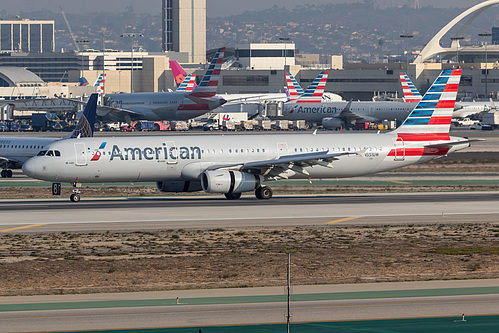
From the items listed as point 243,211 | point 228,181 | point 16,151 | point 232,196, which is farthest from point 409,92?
point 243,211

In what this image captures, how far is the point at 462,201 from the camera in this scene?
5288cm

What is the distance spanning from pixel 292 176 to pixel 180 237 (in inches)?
697

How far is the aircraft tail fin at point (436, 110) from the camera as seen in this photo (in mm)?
58656

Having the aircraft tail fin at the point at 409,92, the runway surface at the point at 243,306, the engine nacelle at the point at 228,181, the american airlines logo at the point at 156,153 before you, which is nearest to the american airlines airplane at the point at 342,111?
the aircraft tail fin at the point at 409,92

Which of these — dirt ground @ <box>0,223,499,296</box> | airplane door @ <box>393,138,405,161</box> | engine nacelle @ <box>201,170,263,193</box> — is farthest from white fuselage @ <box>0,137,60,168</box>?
dirt ground @ <box>0,223,499,296</box>

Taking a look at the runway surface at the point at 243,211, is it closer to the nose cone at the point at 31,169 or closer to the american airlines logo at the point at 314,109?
the nose cone at the point at 31,169

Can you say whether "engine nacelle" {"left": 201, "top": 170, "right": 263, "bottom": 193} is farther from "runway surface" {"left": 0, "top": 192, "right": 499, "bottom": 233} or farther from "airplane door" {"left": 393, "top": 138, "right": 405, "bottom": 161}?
"airplane door" {"left": 393, "top": 138, "right": 405, "bottom": 161}

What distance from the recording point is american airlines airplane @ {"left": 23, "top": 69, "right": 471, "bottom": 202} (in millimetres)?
51656

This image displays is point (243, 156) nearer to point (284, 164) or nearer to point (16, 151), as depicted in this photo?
point (284, 164)

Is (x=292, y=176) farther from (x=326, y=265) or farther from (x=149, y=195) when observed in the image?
(x=326, y=265)

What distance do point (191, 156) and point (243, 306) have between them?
28.5 metres

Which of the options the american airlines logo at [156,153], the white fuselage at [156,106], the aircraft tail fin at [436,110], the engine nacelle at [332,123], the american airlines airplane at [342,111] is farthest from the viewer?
the american airlines airplane at [342,111]

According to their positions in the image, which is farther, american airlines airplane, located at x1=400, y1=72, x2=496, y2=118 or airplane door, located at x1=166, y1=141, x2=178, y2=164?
american airlines airplane, located at x1=400, y1=72, x2=496, y2=118

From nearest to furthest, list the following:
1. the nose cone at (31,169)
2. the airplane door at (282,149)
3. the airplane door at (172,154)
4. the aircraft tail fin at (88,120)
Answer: the nose cone at (31,169), the airplane door at (172,154), the airplane door at (282,149), the aircraft tail fin at (88,120)
